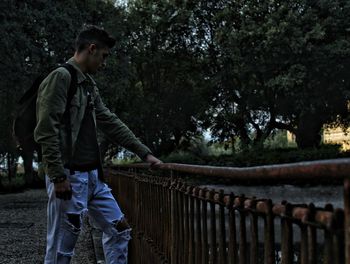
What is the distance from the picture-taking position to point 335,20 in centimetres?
2597

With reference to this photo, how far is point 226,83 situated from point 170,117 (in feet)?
19.9

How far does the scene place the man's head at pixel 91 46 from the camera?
3.86 metres

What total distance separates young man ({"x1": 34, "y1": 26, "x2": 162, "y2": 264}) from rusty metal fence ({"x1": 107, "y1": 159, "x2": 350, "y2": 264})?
1.14 feet

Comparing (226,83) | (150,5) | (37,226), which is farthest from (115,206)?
(150,5)

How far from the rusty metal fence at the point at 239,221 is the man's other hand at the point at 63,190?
585mm

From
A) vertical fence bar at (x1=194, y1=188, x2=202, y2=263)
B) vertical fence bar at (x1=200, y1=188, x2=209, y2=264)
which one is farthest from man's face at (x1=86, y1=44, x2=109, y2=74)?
vertical fence bar at (x1=200, y1=188, x2=209, y2=264)

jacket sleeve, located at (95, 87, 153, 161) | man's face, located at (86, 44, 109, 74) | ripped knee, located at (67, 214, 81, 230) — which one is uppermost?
man's face, located at (86, 44, 109, 74)

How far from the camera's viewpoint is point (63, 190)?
3.52 m

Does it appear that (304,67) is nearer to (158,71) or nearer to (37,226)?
(158,71)

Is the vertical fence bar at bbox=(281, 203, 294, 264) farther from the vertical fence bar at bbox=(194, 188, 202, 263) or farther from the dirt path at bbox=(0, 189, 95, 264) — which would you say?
the dirt path at bbox=(0, 189, 95, 264)

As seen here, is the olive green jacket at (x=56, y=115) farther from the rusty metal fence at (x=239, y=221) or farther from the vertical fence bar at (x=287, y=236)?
the vertical fence bar at (x=287, y=236)

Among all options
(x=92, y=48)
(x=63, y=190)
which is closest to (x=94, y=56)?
(x=92, y=48)

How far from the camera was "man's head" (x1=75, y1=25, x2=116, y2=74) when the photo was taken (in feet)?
12.7

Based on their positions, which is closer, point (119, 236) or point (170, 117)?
point (119, 236)
